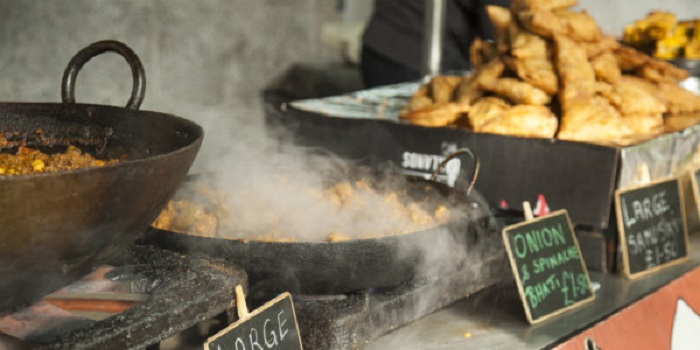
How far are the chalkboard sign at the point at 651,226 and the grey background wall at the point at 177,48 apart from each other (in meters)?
1.78

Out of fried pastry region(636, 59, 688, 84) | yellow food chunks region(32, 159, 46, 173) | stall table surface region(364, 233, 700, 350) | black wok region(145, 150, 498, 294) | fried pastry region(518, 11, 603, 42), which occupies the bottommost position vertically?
stall table surface region(364, 233, 700, 350)

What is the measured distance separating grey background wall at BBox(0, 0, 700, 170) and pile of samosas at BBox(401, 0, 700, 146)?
1.16 meters

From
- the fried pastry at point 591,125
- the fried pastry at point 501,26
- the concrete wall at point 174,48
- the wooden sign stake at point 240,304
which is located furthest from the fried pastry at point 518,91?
the wooden sign stake at point 240,304

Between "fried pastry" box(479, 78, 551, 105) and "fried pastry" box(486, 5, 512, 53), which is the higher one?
"fried pastry" box(486, 5, 512, 53)

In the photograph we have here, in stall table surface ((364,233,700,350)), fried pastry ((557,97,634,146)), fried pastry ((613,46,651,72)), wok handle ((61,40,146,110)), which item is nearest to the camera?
wok handle ((61,40,146,110))

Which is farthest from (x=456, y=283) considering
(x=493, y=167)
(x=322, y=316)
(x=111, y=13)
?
(x=111, y=13)

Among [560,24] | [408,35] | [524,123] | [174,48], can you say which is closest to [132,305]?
[524,123]

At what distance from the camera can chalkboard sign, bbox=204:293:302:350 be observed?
4.51 ft

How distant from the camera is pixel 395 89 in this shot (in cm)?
355

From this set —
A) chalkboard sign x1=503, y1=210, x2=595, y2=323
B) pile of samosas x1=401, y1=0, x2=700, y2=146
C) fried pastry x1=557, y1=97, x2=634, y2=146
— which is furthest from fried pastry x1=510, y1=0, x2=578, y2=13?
chalkboard sign x1=503, y1=210, x2=595, y2=323

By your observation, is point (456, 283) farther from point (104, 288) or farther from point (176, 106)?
point (176, 106)

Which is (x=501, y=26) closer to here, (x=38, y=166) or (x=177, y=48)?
(x=177, y=48)

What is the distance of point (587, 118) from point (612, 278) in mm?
561

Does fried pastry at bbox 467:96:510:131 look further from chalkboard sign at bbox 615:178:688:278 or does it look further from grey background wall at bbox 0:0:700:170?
grey background wall at bbox 0:0:700:170
